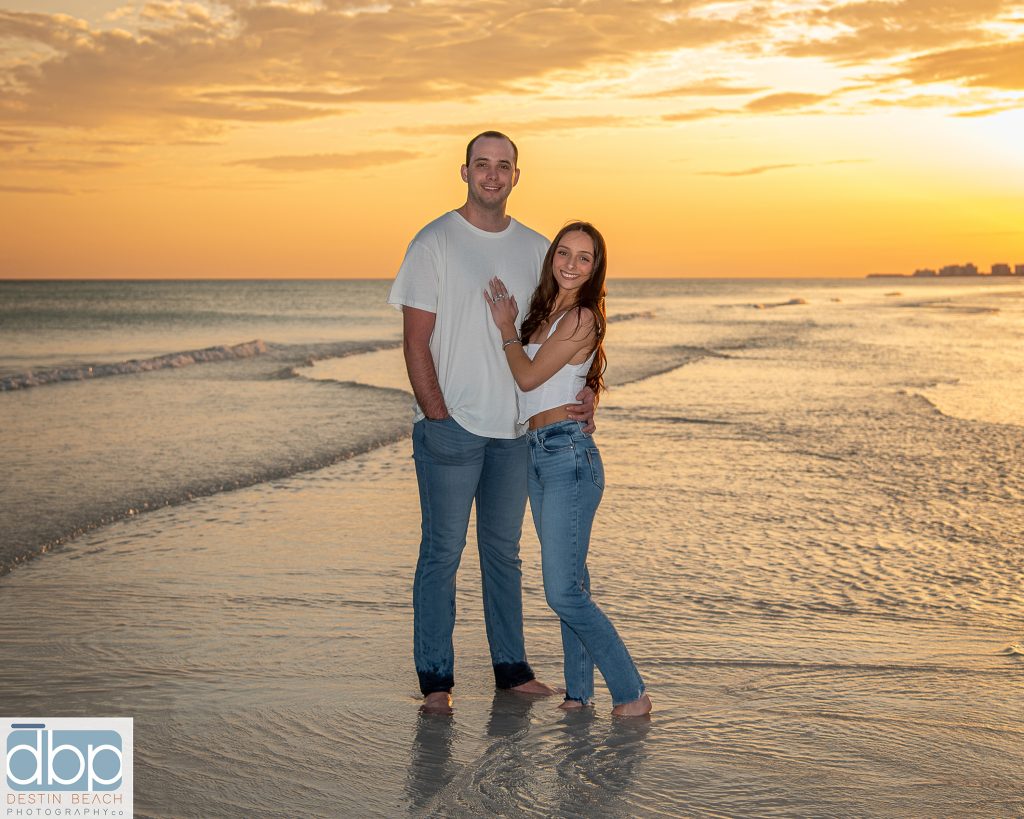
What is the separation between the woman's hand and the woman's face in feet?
0.76

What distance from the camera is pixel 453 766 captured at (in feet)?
12.1

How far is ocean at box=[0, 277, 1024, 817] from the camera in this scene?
356 centimetres

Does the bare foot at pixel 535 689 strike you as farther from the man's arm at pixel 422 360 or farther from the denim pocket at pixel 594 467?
the man's arm at pixel 422 360

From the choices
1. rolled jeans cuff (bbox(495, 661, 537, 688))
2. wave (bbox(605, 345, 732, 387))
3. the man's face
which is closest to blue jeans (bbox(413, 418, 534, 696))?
rolled jeans cuff (bbox(495, 661, 537, 688))

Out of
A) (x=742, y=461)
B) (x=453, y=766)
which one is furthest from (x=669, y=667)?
(x=742, y=461)

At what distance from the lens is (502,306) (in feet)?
13.6

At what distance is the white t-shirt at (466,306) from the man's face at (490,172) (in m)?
0.13

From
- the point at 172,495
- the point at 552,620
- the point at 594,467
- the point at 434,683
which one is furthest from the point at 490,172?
the point at 172,495

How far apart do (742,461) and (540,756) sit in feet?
21.1

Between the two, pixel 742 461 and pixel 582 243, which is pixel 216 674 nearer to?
pixel 582 243

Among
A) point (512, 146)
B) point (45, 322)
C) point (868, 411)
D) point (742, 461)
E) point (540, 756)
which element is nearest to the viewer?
point (540, 756)

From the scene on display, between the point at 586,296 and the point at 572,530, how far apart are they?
2.95 ft
